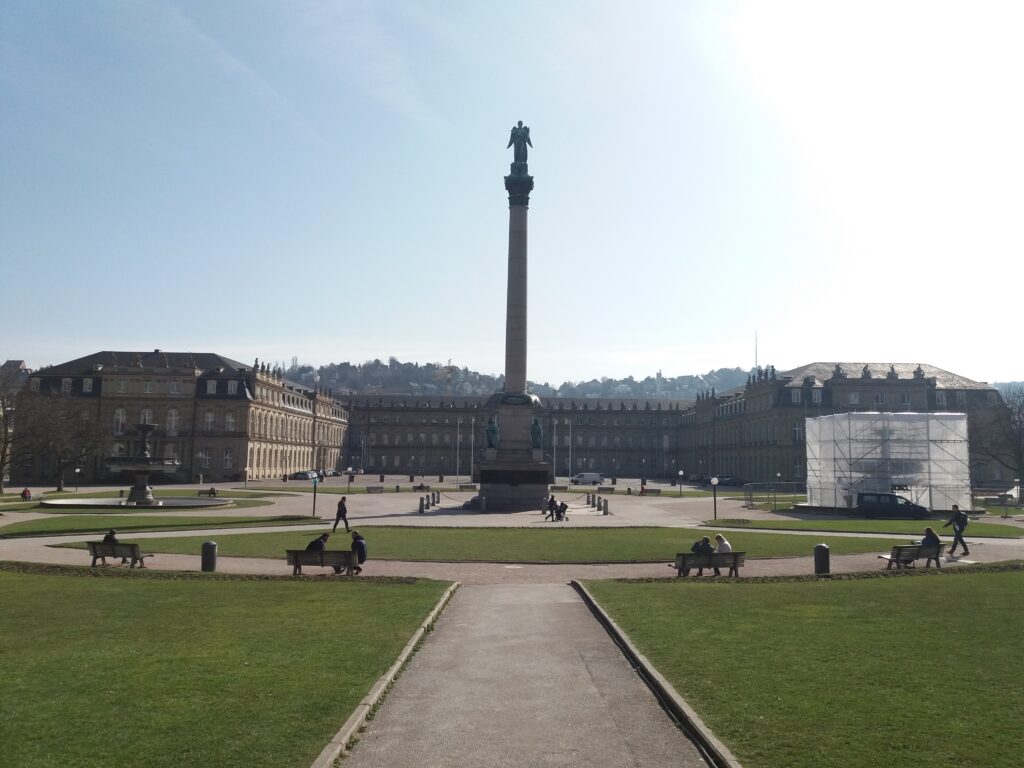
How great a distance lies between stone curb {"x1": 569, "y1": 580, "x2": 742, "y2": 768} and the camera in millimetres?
8375

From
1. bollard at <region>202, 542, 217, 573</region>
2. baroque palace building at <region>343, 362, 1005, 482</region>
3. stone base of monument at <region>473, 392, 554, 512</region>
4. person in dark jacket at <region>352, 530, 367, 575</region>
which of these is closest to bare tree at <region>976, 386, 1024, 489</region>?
baroque palace building at <region>343, 362, 1005, 482</region>

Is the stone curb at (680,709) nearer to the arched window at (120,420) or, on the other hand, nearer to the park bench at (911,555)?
the park bench at (911,555)

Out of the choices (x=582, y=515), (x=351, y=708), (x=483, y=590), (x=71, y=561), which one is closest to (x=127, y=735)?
(x=351, y=708)

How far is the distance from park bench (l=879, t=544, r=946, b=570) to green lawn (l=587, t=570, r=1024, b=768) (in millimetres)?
4312

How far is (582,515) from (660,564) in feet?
82.7

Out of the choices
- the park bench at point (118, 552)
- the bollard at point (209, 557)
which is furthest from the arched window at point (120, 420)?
the bollard at point (209, 557)

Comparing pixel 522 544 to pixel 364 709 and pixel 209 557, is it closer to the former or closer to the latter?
pixel 209 557

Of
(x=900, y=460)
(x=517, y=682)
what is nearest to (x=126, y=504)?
(x=517, y=682)

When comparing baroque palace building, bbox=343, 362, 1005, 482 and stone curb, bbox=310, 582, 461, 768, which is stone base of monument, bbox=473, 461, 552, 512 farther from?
baroque palace building, bbox=343, 362, 1005, 482

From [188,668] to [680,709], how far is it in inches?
282

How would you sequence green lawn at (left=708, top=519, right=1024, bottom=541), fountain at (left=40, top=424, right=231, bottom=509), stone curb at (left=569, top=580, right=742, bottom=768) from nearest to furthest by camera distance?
stone curb at (left=569, top=580, right=742, bottom=768) → green lawn at (left=708, top=519, right=1024, bottom=541) → fountain at (left=40, top=424, right=231, bottom=509)

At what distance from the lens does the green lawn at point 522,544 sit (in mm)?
27188

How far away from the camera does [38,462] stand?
94500 mm

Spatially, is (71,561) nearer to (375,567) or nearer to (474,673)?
(375,567)
